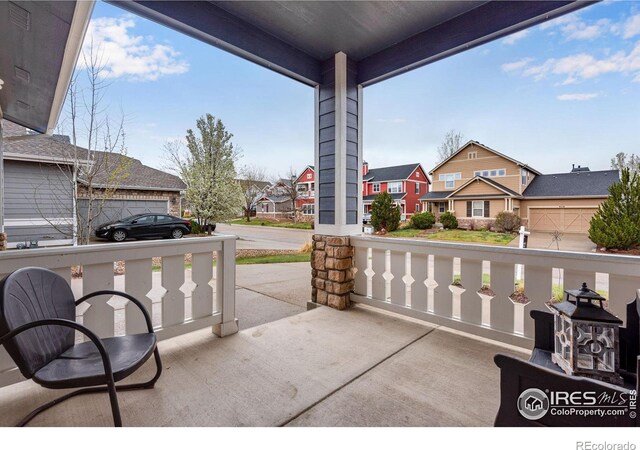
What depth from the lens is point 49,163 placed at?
4.59 meters

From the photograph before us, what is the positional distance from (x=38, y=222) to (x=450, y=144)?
6.05 meters

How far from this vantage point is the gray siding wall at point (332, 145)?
10.4ft

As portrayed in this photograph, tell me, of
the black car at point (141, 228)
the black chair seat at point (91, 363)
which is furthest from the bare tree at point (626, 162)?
the black car at point (141, 228)

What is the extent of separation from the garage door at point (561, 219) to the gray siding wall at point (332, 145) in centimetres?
174

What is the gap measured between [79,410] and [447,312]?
2684 millimetres

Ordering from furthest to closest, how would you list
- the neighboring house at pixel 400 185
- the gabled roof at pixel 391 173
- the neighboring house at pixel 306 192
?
the neighboring house at pixel 306 192 < the gabled roof at pixel 391 173 < the neighboring house at pixel 400 185

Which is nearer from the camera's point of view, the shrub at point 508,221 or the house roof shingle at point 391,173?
the shrub at point 508,221

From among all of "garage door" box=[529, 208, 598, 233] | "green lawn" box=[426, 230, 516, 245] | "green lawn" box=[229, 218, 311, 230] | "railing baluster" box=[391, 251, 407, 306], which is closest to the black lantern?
"garage door" box=[529, 208, 598, 233]

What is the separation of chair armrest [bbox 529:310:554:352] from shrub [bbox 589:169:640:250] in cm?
96

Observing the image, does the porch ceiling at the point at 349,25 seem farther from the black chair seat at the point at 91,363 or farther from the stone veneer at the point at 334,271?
the black chair seat at the point at 91,363

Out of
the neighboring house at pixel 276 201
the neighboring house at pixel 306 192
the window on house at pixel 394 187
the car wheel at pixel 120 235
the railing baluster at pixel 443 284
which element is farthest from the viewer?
the neighboring house at pixel 276 201

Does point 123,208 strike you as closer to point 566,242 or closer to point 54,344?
point 54,344

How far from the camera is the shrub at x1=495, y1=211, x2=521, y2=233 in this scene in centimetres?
206

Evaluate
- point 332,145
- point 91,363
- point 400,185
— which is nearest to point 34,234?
point 91,363
